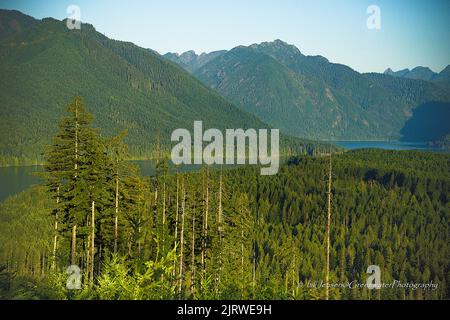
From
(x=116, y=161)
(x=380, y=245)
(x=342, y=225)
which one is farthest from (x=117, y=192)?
(x=342, y=225)

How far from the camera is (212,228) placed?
1720 inches

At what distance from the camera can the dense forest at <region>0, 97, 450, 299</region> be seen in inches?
797

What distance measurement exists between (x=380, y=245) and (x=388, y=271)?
14.6 metres

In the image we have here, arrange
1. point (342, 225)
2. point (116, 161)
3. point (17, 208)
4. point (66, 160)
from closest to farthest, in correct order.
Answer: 1. point (66, 160)
2. point (116, 161)
3. point (342, 225)
4. point (17, 208)

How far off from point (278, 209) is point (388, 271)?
170ft

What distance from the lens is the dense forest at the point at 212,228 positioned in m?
20.2

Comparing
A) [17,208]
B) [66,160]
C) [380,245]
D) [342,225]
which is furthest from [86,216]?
[17,208]

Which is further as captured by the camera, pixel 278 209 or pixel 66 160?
pixel 278 209

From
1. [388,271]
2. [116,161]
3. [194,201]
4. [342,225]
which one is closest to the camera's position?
[116,161]

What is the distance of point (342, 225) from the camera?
392ft

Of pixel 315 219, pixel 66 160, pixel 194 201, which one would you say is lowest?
pixel 315 219
